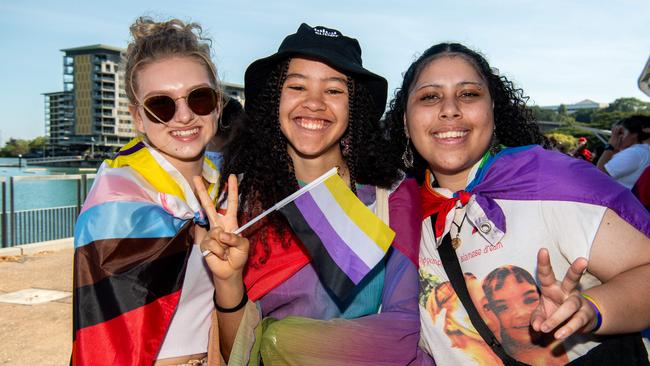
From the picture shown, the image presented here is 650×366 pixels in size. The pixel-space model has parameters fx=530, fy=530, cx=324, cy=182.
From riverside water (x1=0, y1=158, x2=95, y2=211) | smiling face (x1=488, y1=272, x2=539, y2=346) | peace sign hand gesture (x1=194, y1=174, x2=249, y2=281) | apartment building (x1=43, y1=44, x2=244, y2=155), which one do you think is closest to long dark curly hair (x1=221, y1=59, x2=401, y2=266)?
peace sign hand gesture (x1=194, y1=174, x2=249, y2=281)

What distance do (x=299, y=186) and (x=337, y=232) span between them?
53 centimetres

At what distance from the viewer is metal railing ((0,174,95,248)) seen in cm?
949

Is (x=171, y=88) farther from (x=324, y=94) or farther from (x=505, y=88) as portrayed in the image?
(x=505, y=88)

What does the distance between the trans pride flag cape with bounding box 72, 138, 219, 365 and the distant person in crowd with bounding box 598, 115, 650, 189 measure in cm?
582

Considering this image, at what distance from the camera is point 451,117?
2.55 m

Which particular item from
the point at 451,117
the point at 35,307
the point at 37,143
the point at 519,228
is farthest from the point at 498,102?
the point at 37,143

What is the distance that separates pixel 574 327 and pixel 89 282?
1.82m

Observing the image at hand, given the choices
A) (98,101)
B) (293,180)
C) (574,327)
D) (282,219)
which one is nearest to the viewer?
(574,327)

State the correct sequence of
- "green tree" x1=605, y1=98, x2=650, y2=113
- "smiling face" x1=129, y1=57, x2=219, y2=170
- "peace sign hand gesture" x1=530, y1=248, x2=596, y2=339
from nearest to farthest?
"peace sign hand gesture" x1=530, y1=248, x2=596, y2=339 → "smiling face" x1=129, y1=57, x2=219, y2=170 → "green tree" x1=605, y1=98, x2=650, y2=113

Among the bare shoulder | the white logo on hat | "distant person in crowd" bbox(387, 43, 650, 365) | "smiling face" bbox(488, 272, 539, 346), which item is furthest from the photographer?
the white logo on hat

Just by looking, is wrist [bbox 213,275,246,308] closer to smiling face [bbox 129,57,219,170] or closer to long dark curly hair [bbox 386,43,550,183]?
smiling face [bbox 129,57,219,170]

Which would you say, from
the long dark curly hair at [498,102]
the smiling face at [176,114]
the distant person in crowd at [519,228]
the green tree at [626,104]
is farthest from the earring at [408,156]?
the green tree at [626,104]

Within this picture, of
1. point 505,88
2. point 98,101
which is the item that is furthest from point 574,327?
point 98,101

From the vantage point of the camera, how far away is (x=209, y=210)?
219cm
